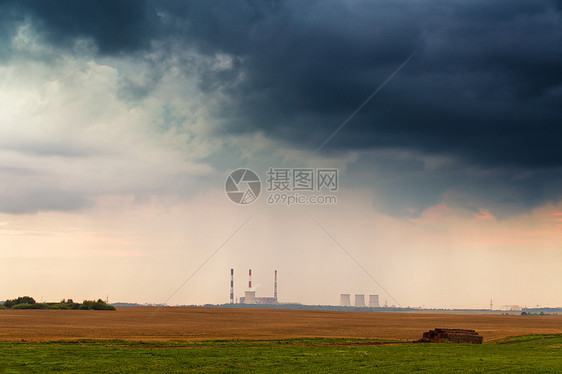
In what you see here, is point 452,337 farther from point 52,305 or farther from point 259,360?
point 52,305

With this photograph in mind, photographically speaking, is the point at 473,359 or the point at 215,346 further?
the point at 215,346

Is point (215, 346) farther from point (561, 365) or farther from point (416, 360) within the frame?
point (561, 365)

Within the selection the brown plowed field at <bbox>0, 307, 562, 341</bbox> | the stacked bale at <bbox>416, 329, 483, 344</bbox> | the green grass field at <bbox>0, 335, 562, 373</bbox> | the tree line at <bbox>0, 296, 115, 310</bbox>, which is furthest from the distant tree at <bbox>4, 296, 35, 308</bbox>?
the stacked bale at <bbox>416, 329, 483, 344</bbox>

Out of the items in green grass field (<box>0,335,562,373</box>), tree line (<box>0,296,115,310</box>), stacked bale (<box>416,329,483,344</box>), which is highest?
green grass field (<box>0,335,562,373</box>)

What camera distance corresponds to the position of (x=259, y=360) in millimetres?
35500

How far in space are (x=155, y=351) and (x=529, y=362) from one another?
25.7 metres

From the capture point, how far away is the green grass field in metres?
31.2

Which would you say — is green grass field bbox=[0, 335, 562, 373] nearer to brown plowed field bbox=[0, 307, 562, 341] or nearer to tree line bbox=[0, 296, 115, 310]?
brown plowed field bbox=[0, 307, 562, 341]

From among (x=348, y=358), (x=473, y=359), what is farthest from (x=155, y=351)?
(x=473, y=359)

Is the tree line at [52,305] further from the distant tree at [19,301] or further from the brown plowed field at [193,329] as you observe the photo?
the brown plowed field at [193,329]

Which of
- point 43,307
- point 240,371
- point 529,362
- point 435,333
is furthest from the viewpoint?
point 43,307

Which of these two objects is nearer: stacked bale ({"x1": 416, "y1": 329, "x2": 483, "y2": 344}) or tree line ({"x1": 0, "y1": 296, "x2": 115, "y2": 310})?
stacked bale ({"x1": 416, "y1": 329, "x2": 483, "y2": 344})

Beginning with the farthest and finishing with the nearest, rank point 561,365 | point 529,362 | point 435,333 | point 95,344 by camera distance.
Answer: point 435,333 → point 95,344 → point 529,362 → point 561,365

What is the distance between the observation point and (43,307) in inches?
6112
